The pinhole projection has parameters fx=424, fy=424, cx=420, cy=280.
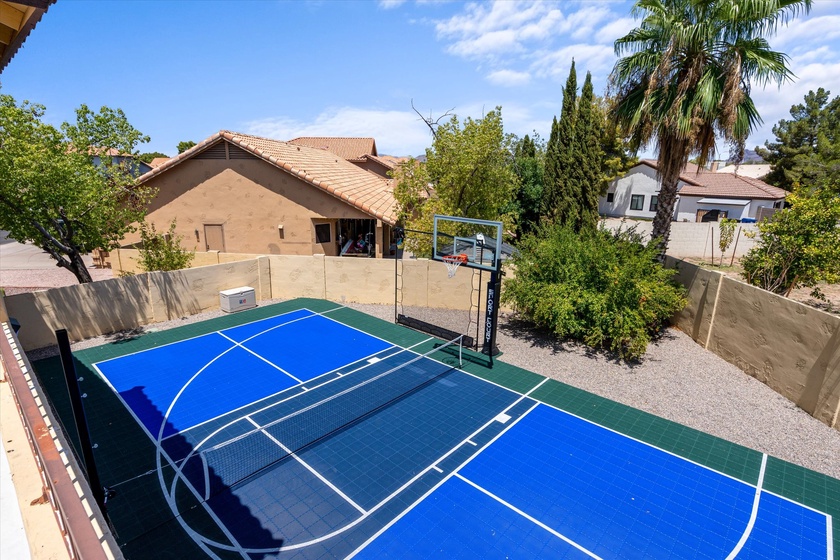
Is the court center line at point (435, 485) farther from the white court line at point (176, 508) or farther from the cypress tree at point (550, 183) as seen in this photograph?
the cypress tree at point (550, 183)

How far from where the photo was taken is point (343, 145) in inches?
2212

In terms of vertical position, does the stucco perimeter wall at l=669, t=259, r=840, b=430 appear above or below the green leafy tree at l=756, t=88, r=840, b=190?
below

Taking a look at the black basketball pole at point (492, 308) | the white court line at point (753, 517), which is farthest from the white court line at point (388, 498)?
the white court line at point (753, 517)

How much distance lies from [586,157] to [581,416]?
20980 mm

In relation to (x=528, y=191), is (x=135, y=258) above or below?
below

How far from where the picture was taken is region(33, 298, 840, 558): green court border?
29.1 ft

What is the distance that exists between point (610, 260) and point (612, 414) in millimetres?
5736

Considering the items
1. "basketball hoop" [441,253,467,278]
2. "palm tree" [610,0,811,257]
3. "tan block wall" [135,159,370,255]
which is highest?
"palm tree" [610,0,811,257]

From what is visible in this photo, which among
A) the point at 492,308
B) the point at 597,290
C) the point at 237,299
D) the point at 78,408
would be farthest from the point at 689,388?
the point at 237,299

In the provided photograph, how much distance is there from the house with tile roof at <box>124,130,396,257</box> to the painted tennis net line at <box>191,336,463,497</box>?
11422mm

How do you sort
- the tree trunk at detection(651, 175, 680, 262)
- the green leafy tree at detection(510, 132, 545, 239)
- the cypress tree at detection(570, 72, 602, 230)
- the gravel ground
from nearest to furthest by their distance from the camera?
the gravel ground < the tree trunk at detection(651, 175, 680, 262) < the cypress tree at detection(570, 72, 602, 230) < the green leafy tree at detection(510, 132, 545, 239)

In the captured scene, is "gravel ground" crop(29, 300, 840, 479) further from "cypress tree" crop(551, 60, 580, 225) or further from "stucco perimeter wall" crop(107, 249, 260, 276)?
→ "cypress tree" crop(551, 60, 580, 225)

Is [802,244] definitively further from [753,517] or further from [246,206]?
[246,206]

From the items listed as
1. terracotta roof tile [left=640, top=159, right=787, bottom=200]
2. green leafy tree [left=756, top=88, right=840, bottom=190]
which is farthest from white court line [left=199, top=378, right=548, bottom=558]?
green leafy tree [left=756, top=88, right=840, bottom=190]
